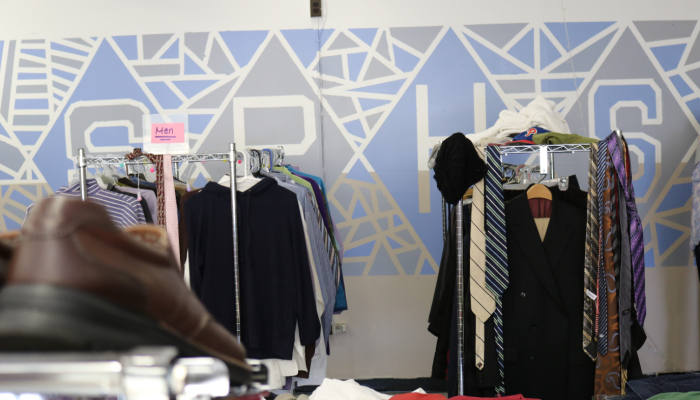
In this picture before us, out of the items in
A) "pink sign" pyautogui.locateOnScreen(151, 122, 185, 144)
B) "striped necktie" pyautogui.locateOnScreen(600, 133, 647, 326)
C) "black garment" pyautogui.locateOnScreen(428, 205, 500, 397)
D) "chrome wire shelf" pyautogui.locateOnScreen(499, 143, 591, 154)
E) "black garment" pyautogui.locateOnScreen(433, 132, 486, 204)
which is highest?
"pink sign" pyautogui.locateOnScreen(151, 122, 185, 144)

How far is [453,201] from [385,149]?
1.49m

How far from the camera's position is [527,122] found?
2307 mm

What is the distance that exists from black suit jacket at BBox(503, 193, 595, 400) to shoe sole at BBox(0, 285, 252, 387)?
1.87 metres

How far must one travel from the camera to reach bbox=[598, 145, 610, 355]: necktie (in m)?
1.86

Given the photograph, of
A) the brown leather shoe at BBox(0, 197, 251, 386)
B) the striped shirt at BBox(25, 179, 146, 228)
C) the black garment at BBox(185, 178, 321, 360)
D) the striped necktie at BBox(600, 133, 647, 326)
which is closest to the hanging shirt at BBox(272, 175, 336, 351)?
the black garment at BBox(185, 178, 321, 360)

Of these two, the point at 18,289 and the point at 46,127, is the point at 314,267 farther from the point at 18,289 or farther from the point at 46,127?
the point at 46,127

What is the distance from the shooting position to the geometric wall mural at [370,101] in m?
3.35

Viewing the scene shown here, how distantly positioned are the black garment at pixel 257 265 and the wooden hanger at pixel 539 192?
41.5 inches

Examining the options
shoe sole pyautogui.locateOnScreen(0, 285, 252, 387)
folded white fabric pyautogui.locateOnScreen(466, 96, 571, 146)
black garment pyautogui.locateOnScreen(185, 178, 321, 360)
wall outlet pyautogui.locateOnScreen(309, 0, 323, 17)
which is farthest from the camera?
wall outlet pyautogui.locateOnScreen(309, 0, 323, 17)

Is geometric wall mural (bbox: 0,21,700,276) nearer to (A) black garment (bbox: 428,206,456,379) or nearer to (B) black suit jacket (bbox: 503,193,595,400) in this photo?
(A) black garment (bbox: 428,206,456,379)

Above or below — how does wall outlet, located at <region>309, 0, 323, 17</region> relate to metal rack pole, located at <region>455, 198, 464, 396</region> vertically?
above

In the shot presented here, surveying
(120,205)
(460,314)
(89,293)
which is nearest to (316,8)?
(120,205)

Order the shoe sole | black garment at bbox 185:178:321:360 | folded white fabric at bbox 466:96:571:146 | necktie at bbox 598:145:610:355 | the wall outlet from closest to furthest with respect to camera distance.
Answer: the shoe sole → necktie at bbox 598:145:610:355 → black garment at bbox 185:178:321:360 → folded white fabric at bbox 466:96:571:146 → the wall outlet

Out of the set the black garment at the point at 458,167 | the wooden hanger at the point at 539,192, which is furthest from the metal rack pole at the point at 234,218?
the wooden hanger at the point at 539,192
